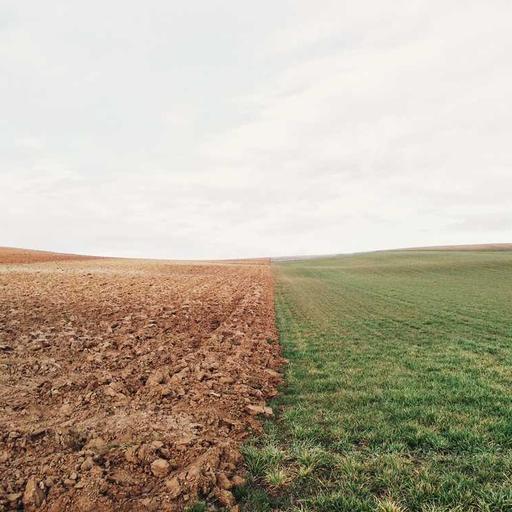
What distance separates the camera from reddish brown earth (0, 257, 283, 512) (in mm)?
5004

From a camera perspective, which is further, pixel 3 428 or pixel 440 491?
pixel 3 428

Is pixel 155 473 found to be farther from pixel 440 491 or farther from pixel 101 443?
pixel 440 491

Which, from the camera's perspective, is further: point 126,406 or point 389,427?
point 126,406

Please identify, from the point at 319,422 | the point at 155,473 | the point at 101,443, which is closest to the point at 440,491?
the point at 319,422

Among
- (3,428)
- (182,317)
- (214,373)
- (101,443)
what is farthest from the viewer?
(182,317)

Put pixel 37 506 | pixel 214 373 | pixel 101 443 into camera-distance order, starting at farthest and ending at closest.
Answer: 1. pixel 214 373
2. pixel 101 443
3. pixel 37 506

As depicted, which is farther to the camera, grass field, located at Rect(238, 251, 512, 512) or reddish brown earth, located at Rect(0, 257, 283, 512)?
reddish brown earth, located at Rect(0, 257, 283, 512)

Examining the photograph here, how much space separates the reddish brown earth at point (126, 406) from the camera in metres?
5.00

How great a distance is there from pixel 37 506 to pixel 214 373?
516cm

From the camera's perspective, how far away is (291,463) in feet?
18.5

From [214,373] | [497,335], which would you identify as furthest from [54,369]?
[497,335]

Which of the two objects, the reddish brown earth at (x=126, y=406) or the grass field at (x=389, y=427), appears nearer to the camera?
the grass field at (x=389, y=427)

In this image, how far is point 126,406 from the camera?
7602 millimetres

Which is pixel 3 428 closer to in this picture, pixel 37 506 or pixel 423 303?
pixel 37 506
